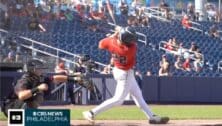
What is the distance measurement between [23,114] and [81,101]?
13.4 metres

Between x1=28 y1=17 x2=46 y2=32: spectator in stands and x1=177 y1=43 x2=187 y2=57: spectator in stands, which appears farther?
x1=177 y1=43 x2=187 y2=57: spectator in stands

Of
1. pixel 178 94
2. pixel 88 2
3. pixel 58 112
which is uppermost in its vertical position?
pixel 88 2

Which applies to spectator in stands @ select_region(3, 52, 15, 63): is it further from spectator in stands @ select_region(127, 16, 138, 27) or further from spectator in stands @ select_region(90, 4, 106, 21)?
spectator in stands @ select_region(127, 16, 138, 27)

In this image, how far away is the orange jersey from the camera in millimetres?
11555

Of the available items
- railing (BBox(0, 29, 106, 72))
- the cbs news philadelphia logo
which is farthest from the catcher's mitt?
railing (BBox(0, 29, 106, 72))

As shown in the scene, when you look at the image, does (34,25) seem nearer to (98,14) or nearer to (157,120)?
(98,14)

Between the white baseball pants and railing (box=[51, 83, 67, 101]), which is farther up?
the white baseball pants

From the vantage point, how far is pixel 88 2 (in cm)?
3300

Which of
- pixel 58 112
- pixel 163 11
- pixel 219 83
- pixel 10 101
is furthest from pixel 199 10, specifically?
pixel 58 112

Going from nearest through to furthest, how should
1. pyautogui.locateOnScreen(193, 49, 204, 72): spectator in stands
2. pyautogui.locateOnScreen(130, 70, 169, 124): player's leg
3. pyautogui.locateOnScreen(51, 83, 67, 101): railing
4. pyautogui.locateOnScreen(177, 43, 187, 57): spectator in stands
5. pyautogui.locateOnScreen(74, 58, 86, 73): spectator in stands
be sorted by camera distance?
1. pyautogui.locateOnScreen(130, 70, 169, 124): player's leg
2. pyautogui.locateOnScreen(51, 83, 67, 101): railing
3. pyautogui.locateOnScreen(74, 58, 86, 73): spectator in stands
4. pyautogui.locateOnScreen(193, 49, 204, 72): spectator in stands
5. pyautogui.locateOnScreen(177, 43, 187, 57): spectator in stands

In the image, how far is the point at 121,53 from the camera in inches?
457

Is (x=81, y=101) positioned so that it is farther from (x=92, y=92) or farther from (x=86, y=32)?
(x=86, y=32)

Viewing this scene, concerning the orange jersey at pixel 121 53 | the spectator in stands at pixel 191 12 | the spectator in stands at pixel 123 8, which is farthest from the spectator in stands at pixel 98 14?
the orange jersey at pixel 121 53

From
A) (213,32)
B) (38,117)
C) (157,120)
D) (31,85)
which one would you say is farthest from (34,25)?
(38,117)
